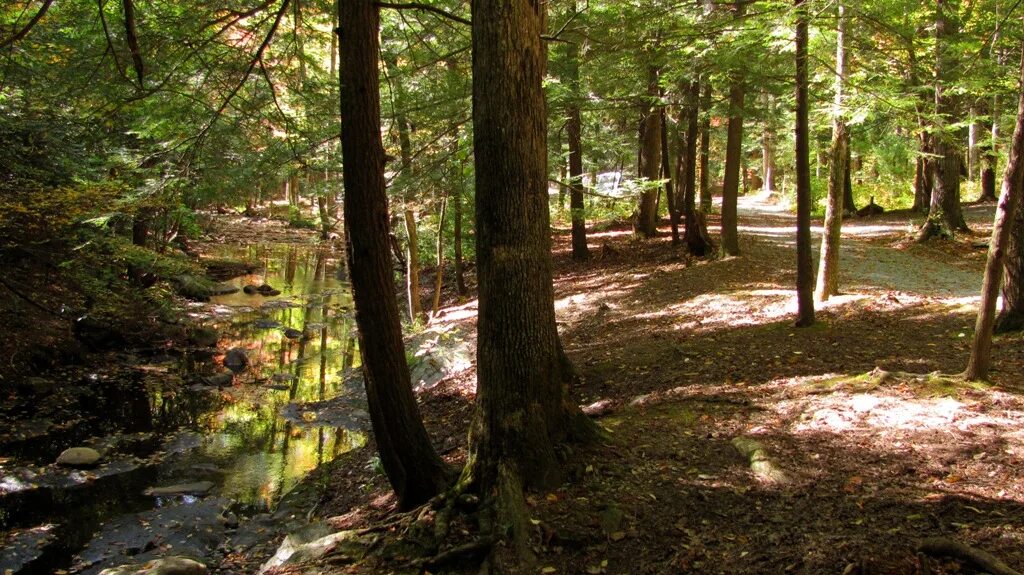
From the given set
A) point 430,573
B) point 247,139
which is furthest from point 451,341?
point 430,573

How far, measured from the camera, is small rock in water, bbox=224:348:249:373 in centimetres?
1422

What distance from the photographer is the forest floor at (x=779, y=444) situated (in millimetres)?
3738

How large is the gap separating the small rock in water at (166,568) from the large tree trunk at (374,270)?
7.93ft

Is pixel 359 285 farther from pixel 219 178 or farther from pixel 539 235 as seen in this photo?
pixel 219 178

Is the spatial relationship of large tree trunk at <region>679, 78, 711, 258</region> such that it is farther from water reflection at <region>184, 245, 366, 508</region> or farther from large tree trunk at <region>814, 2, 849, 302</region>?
water reflection at <region>184, 245, 366, 508</region>

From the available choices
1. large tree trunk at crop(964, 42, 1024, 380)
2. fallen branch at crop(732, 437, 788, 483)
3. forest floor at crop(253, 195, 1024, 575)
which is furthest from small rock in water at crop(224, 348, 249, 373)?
large tree trunk at crop(964, 42, 1024, 380)

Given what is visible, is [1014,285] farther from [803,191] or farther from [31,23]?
[31,23]

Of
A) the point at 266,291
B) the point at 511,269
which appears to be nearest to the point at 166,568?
the point at 511,269

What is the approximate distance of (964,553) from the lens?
3.10 m

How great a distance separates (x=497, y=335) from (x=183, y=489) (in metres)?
6.02

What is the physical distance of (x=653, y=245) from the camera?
1788 centimetres

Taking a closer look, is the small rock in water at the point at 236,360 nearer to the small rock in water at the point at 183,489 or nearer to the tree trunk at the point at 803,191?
the small rock in water at the point at 183,489

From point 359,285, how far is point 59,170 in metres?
10.7

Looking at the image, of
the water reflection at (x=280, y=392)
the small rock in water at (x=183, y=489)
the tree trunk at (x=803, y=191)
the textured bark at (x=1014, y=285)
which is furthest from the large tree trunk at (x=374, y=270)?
the textured bark at (x=1014, y=285)
